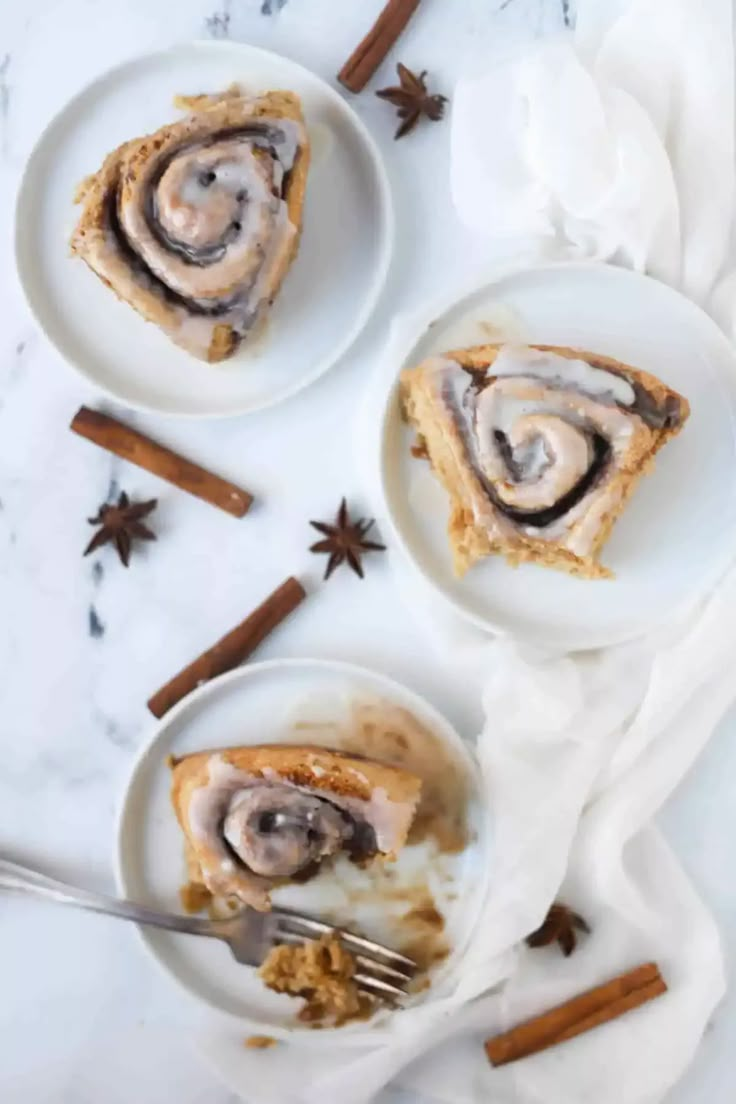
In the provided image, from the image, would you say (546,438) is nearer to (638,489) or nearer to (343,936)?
(638,489)

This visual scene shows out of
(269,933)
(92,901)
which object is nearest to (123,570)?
(92,901)

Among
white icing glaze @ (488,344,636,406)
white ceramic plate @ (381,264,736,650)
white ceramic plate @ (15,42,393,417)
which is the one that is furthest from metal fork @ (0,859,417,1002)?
white icing glaze @ (488,344,636,406)

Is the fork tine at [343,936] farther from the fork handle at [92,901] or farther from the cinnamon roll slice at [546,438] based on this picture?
the cinnamon roll slice at [546,438]

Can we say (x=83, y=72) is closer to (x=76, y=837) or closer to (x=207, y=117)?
(x=207, y=117)

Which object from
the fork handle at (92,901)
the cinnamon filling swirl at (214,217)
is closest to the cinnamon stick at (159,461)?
the cinnamon filling swirl at (214,217)

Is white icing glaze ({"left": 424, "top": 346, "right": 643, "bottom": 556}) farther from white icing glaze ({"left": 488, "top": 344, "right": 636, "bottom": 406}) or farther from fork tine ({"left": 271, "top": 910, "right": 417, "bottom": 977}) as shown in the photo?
Result: fork tine ({"left": 271, "top": 910, "right": 417, "bottom": 977})

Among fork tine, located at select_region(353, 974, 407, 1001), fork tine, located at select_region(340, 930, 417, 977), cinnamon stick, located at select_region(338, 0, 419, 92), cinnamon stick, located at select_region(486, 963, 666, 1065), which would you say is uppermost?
Answer: cinnamon stick, located at select_region(338, 0, 419, 92)

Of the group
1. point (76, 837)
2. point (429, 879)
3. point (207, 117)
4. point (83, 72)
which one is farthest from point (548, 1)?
point (76, 837)
